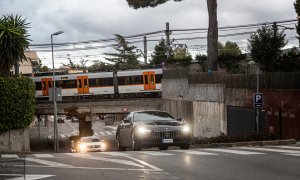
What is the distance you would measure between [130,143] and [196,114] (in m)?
20.1

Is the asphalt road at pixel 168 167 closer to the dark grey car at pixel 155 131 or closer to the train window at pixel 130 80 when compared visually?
the dark grey car at pixel 155 131

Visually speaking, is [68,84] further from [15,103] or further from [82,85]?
[15,103]

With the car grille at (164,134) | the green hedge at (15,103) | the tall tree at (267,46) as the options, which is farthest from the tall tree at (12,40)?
the car grille at (164,134)

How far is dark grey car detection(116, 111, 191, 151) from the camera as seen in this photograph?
17219 millimetres

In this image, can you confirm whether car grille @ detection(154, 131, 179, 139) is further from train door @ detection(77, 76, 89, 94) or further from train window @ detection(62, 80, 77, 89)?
train window @ detection(62, 80, 77, 89)

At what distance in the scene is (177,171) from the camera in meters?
11.1

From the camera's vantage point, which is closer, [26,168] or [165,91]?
[26,168]

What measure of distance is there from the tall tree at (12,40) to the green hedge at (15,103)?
1289mm

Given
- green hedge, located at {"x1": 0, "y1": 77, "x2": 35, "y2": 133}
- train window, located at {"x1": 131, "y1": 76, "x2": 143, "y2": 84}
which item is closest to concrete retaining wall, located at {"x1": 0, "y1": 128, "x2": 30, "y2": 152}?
green hedge, located at {"x1": 0, "y1": 77, "x2": 35, "y2": 133}

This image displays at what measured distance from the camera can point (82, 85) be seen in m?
59.8

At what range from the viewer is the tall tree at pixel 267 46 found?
2966cm

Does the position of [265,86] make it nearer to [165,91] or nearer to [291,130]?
[291,130]

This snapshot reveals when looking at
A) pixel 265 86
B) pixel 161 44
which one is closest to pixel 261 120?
pixel 265 86

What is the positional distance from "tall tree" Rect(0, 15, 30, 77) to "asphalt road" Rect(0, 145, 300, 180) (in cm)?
2256
